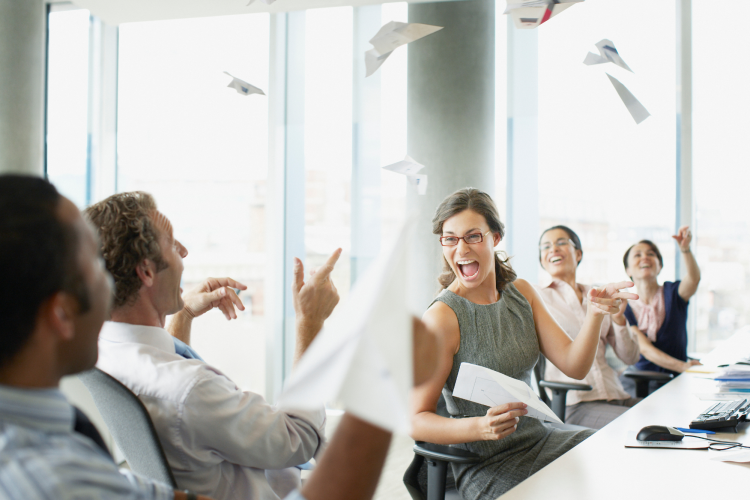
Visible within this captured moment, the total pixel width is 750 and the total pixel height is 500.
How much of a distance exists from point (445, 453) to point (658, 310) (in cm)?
232

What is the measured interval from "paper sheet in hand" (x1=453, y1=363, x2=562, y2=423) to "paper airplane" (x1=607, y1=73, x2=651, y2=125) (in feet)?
4.77

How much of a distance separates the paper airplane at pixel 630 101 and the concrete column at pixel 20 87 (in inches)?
131

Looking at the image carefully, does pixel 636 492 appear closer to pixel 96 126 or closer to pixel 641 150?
pixel 641 150

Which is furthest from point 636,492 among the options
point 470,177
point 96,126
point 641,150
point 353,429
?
point 96,126

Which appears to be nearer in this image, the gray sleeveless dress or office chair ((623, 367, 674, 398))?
the gray sleeveless dress

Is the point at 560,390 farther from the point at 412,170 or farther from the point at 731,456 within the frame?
the point at 412,170

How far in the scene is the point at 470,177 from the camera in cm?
405

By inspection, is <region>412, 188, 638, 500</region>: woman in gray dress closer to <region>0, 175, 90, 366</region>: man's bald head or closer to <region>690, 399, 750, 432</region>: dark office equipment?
<region>690, 399, 750, 432</region>: dark office equipment

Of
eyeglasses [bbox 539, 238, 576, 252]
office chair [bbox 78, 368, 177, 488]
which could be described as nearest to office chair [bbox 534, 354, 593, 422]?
eyeglasses [bbox 539, 238, 576, 252]

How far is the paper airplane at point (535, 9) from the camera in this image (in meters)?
1.77

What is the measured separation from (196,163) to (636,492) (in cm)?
408

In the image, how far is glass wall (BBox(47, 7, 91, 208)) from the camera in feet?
14.8

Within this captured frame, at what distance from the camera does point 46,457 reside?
57cm

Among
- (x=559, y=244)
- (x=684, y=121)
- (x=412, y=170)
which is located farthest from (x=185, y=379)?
(x=684, y=121)
